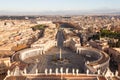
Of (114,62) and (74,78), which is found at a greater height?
(74,78)

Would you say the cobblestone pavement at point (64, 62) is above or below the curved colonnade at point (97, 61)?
below

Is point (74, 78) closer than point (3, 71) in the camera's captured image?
Yes

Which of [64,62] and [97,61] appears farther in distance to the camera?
[64,62]

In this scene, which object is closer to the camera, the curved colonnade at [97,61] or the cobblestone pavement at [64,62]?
the curved colonnade at [97,61]

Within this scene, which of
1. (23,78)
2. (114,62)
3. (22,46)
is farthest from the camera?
(22,46)

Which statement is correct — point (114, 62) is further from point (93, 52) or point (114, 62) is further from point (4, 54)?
point (4, 54)

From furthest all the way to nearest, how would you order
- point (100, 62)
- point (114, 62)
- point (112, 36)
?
1. point (112, 36)
2. point (114, 62)
3. point (100, 62)

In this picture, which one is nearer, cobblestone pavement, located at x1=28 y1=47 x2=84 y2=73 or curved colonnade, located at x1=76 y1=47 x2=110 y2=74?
curved colonnade, located at x1=76 y1=47 x2=110 y2=74

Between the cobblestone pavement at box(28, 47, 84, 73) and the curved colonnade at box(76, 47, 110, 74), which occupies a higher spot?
the curved colonnade at box(76, 47, 110, 74)

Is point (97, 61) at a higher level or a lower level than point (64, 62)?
higher

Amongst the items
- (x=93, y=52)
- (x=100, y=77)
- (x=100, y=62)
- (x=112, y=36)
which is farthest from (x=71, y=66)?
(x=112, y=36)
